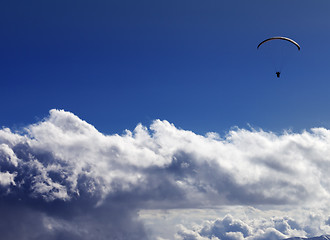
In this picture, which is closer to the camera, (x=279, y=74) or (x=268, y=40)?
(x=268, y=40)

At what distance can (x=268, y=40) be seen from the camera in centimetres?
12200

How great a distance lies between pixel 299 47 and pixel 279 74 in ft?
53.9

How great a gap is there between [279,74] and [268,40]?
17.3 m

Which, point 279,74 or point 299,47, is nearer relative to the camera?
point 299,47

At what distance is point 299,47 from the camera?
11806 centimetres

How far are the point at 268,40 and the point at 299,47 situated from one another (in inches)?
453
